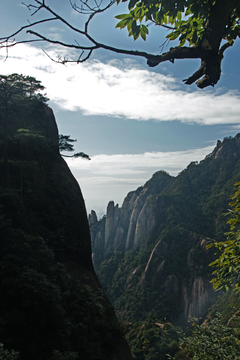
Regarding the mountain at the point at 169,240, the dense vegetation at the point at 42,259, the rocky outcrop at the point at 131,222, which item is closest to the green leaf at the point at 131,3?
the dense vegetation at the point at 42,259

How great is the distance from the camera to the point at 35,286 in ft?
27.8

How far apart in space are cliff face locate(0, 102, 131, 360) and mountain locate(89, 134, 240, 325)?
108 ft

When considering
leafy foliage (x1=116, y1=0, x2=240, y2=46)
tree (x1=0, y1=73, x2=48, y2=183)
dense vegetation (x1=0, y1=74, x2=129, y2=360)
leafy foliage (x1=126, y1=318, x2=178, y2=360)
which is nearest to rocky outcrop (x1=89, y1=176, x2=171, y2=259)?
leafy foliage (x1=126, y1=318, x2=178, y2=360)

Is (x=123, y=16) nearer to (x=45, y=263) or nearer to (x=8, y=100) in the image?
(x=45, y=263)

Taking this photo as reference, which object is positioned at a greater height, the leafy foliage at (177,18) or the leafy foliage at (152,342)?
the leafy foliage at (177,18)

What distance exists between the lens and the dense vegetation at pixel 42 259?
311 inches

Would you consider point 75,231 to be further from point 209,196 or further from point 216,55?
point 209,196

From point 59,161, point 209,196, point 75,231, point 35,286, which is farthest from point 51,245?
point 209,196

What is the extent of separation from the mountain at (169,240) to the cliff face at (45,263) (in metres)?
32.9

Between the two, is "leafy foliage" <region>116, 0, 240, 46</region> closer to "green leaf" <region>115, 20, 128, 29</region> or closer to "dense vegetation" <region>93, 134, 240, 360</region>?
"green leaf" <region>115, 20, 128, 29</region>

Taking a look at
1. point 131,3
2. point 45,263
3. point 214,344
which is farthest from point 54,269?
point 131,3

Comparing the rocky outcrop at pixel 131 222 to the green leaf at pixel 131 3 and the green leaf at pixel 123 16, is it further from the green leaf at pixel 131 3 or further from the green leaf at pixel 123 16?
the green leaf at pixel 131 3

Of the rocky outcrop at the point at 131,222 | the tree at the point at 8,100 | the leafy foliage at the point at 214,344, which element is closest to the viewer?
the leafy foliage at the point at 214,344

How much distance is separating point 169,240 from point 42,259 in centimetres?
6581
